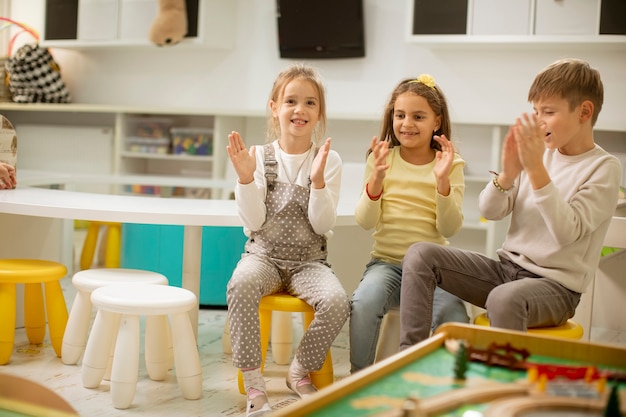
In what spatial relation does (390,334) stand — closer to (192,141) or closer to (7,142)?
(7,142)

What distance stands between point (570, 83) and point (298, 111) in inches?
29.2

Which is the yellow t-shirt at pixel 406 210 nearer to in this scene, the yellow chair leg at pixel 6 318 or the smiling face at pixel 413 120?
the smiling face at pixel 413 120

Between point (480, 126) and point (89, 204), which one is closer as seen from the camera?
point (89, 204)

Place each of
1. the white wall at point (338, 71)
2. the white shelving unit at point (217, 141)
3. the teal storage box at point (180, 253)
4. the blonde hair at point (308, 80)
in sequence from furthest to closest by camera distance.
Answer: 1. the white wall at point (338, 71)
2. the white shelving unit at point (217, 141)
3. the teal storage box at point (180, 253)
4. the blonde hair at point (308, 80)

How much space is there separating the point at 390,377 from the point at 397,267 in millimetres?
1089

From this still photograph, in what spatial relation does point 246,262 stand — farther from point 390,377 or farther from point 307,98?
point 390,377

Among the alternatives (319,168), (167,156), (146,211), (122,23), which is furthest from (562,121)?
(122,23)

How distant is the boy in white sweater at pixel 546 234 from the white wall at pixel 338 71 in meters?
2.19

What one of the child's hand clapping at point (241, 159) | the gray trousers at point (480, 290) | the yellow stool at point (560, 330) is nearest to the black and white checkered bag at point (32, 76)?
the child's hand clapping at point (241, 159)

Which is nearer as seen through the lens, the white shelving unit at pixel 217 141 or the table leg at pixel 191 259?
the table leg at pixel 191 259


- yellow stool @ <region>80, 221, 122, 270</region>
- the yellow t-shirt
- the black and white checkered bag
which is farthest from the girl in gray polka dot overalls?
the black and white checkered bag

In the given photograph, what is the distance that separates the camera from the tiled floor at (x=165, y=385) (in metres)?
2.02

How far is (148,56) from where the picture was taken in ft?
17.8

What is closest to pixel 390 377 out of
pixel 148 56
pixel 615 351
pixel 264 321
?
pixel 615 351
